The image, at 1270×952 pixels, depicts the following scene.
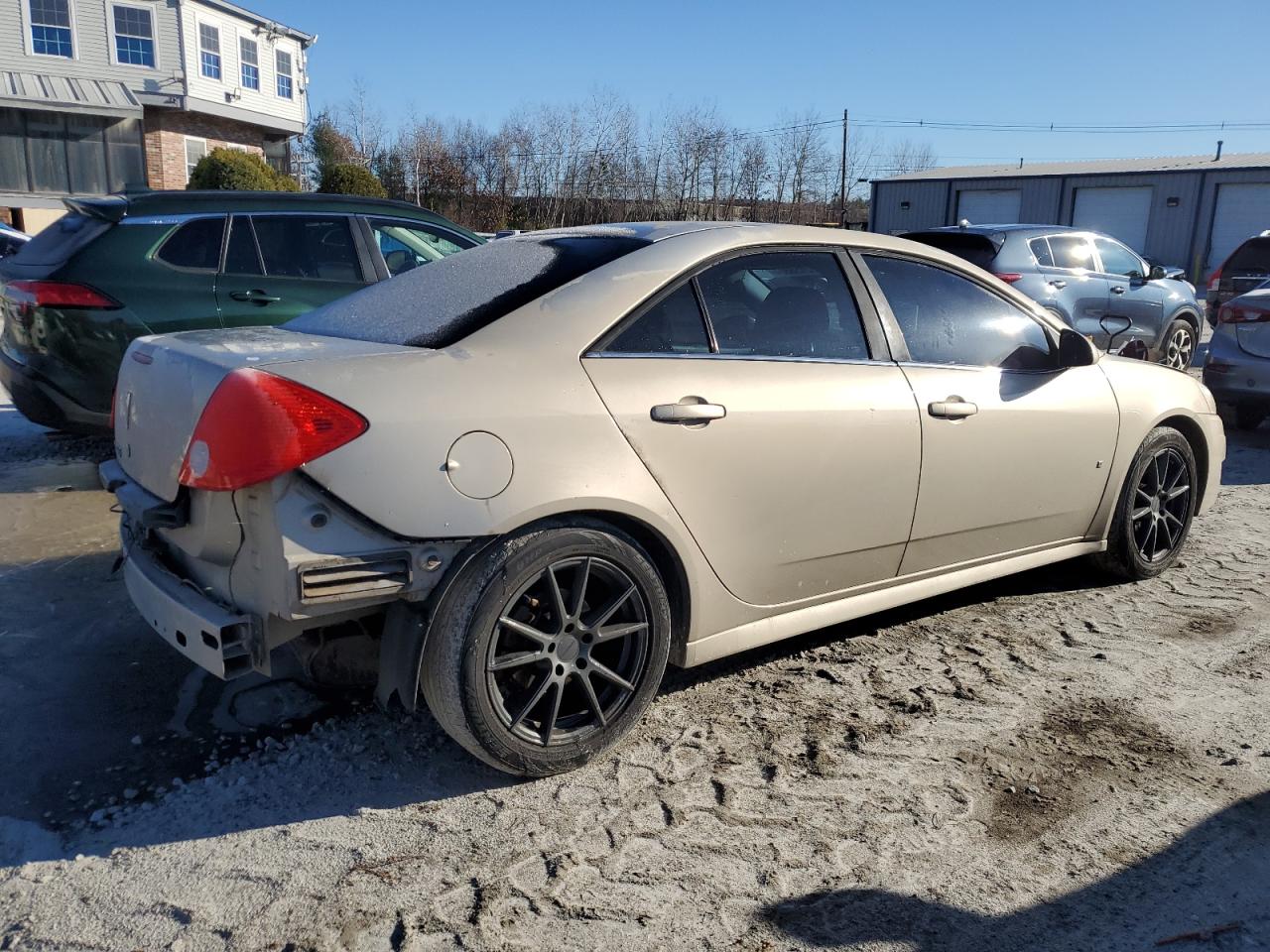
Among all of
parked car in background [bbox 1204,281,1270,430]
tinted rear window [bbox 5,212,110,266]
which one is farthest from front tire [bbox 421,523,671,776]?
parked car in background [bbox 1204,281,1270,430]

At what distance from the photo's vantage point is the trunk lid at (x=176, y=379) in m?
2.82

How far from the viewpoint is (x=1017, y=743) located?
3.37 m

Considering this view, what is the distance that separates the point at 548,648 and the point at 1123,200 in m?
39.0

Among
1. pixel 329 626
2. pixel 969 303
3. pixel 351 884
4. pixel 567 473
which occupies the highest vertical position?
pixel 969 303

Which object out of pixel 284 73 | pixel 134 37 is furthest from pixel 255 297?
pixel 284 73

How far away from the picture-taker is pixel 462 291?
3418mm

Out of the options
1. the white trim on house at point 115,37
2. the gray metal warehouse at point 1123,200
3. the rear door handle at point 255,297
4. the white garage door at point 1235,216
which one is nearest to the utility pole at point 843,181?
the gray metal warehouse at point 1123,200

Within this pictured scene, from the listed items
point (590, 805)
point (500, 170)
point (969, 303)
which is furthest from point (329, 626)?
point (500, 170)

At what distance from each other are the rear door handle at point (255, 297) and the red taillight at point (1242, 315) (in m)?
7.28

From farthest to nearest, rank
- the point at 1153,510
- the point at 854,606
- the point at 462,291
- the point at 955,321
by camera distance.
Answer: the point at 1153,510 < the point at 955,321 < the point at 854,606 < the point at 462,291

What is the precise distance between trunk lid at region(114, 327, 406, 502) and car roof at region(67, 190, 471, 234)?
321 centimetres

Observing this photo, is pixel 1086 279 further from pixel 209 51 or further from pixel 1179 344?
pixel 209 51

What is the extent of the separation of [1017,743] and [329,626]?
7.21ft

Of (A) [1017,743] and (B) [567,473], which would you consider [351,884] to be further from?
(A) [1017,743]
